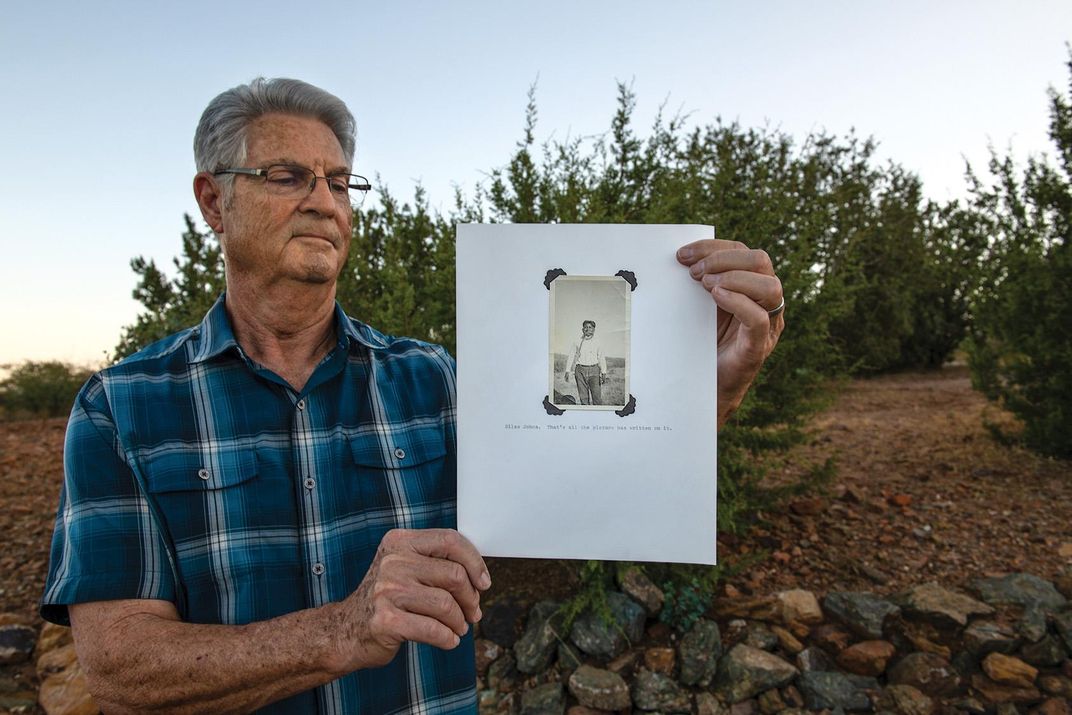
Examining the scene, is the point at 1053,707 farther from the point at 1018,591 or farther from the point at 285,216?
the point at 285,216

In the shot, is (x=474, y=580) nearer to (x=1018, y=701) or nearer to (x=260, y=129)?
(x=260, y=129)

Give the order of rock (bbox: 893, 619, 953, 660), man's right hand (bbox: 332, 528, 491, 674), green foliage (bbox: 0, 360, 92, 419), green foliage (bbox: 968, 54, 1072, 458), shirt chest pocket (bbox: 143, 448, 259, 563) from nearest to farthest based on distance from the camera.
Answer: man's right hand (bbox: 332, 528, 491, 674), shirt chest pocket (bbox: 143, 448, 259, 563), rock (bbox: 893, 619, 953, 660), green foliage (bbox: 968, 54, 1072, 458), green foliage (bbox: 0, 360, 92, 419)

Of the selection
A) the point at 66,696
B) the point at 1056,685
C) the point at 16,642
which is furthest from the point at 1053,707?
the point at 16,642

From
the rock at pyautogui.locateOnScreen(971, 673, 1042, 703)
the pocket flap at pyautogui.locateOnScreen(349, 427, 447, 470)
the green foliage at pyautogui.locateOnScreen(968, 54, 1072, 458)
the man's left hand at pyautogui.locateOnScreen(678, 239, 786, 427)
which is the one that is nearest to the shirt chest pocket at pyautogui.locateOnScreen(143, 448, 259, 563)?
the pocket flap at pyautogui.locateOnScreen(349, 427, 447, 470)

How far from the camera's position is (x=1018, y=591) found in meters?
3.85

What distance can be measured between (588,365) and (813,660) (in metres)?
3.02

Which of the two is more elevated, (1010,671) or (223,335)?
(223,335)

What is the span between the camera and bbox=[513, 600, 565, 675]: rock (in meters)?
3.61

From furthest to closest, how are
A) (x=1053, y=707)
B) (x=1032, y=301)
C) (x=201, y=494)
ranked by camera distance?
(x=1032, y=301), (x=1053, y=707), (x=201, y=494)

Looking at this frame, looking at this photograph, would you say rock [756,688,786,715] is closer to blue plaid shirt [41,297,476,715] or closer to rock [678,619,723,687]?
rock [678,619,723,687]

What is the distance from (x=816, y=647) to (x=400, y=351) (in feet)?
9.66

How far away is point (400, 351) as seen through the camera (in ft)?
6.66

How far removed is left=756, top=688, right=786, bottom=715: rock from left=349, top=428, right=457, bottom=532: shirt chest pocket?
7.91 feet

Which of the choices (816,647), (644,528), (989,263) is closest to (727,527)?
(816,647)
